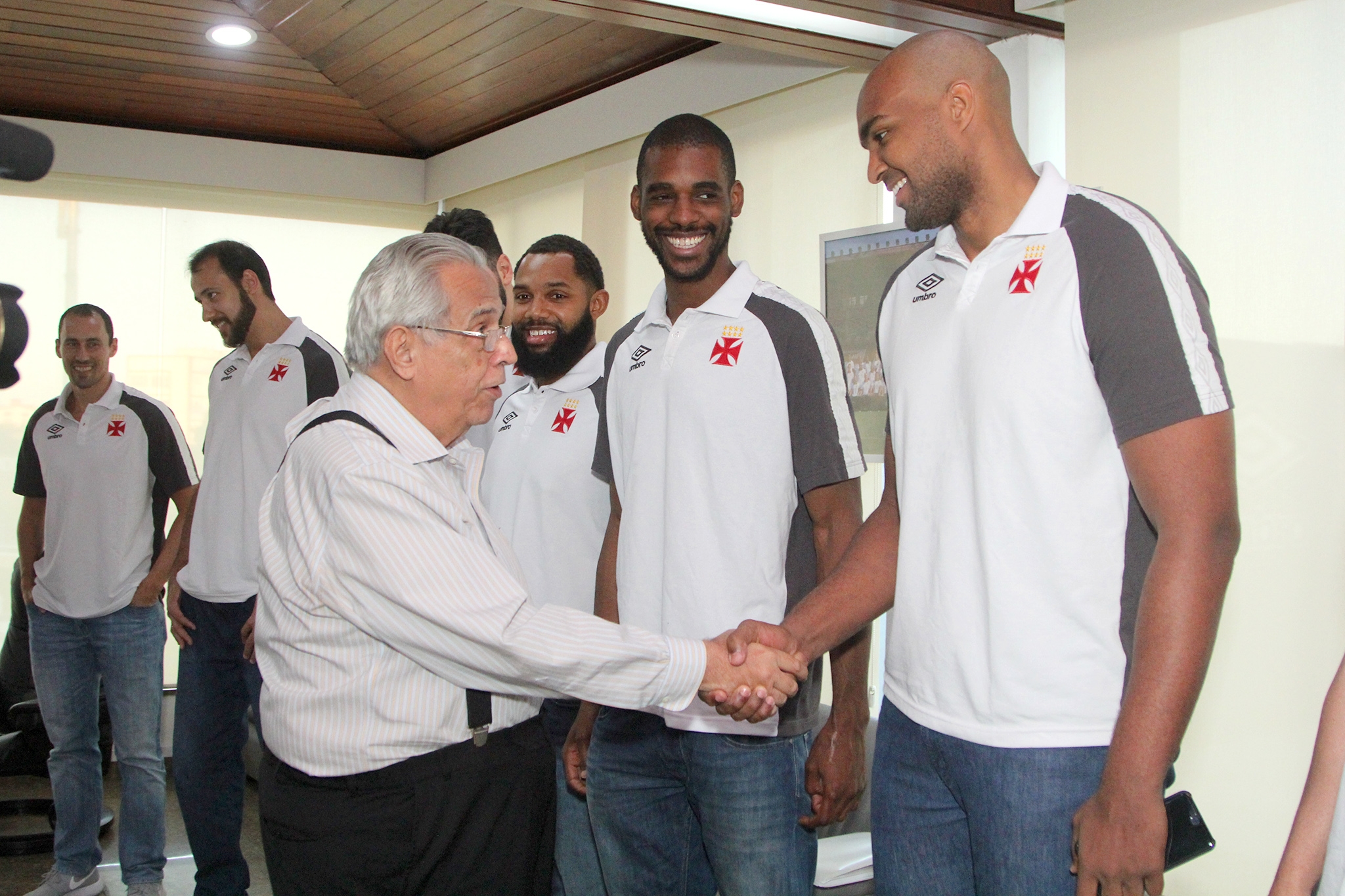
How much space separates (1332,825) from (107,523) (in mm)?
3853

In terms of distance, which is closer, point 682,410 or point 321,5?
point 682,410

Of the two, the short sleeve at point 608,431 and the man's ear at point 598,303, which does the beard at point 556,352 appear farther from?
the short sleeve at point 608,431

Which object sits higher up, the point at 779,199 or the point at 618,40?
the point at 618,40

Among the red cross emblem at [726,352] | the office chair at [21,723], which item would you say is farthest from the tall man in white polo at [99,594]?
the red cross emblem at [726,352]

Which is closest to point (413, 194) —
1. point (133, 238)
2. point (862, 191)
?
point (133, 238)

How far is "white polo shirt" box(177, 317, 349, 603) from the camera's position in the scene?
3.47 m

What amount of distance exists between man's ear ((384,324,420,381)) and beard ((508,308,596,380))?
96 centimetres

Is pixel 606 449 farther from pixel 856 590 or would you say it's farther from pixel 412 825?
pixel 412 825

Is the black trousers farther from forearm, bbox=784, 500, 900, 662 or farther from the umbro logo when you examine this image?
the umbro logo

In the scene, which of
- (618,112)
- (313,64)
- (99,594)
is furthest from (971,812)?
(313,64)

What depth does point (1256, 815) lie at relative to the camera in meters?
3.00

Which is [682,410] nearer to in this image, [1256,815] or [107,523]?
[1256,815]

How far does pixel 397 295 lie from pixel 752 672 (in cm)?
85

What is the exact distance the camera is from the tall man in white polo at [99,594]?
396 cm
